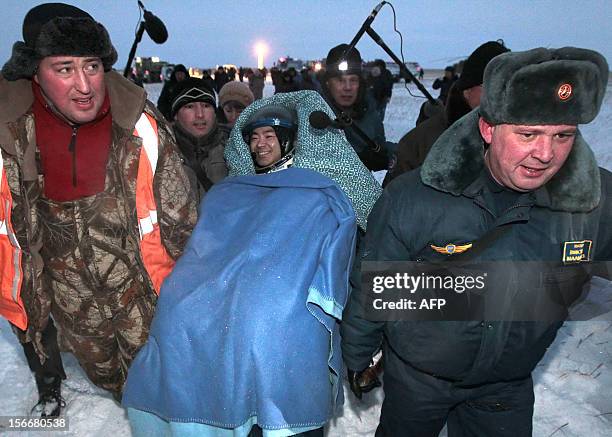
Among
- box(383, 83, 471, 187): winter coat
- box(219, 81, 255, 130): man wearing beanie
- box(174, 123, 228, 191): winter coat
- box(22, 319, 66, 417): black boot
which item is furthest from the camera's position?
box(219, 81, 255, 130): man wearing beanie

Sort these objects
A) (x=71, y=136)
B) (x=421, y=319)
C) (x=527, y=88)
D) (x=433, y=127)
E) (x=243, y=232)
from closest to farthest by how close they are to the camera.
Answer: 1. (x=527, y=88)
2. (x=421, y=319)
3. (x=243, y=232)
4. (x=71, y=136)
5. (x=433, y=127)

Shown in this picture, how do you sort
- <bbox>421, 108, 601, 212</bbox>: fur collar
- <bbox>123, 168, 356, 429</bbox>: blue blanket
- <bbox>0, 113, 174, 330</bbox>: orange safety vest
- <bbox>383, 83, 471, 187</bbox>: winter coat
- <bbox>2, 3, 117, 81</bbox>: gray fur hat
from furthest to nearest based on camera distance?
<bbox>383, 83, 471, 187</bbox>: winter coat < <bbox>0, 113, 174, 330</bbox>: orange safety vest < <bbox>2, 3, 117, 81</bbox>: gray fur hat < <bbox>123, 168, 356, 429</bbox>: blue blanket < <bbox>421, 108, 601, 212</bbox>: fur collar

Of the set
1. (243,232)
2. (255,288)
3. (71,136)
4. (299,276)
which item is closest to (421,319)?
(299,276)

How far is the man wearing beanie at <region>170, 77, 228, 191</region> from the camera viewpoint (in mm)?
3588

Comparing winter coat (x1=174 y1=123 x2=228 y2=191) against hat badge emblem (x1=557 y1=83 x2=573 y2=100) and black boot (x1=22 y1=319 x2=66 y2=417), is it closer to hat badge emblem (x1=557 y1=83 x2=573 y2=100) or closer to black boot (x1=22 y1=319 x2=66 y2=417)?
black boot (x1=22 y1=319 x2=66 y2=417)

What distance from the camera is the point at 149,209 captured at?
2365 mm

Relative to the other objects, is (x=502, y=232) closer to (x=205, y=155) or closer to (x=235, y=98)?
(x=205, y=155)

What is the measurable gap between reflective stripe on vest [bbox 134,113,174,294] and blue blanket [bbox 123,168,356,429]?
387 millimetres

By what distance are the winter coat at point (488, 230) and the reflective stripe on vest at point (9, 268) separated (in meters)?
1.81

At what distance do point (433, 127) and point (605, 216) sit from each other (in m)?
1.71

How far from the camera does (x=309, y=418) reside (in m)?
1.85

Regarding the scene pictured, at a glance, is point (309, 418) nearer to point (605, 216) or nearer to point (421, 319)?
point (421, 319)

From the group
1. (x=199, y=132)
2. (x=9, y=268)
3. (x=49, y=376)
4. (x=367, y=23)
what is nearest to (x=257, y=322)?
(x=9, y=268)

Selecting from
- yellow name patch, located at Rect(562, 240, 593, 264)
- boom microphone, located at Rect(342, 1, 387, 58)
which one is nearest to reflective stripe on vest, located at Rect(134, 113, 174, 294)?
yellow name patch, located at Rect(562, 240, 593, 264)
